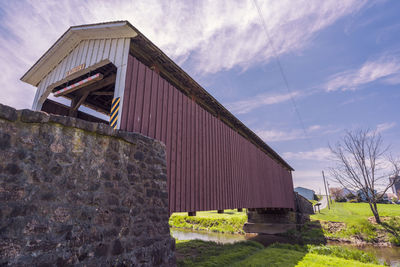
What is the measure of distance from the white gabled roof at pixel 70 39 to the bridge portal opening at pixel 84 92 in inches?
31.1

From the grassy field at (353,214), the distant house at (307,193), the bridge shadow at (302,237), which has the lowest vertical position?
the bridge shadow at (302,237)

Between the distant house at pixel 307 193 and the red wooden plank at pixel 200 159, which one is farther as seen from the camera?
the distant house at pixel 307 193

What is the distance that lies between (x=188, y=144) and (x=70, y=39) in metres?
5.13

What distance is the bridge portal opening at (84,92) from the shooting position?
6.82m

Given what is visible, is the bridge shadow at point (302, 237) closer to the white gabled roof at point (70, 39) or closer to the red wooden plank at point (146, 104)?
the red wooden plank at point (146, 104)

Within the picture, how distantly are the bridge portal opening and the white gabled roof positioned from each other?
791 millimetres

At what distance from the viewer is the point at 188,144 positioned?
22.7 ft

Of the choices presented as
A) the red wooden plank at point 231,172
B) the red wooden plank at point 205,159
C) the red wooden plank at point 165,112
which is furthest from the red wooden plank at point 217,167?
the red wooden plank at point 165,112

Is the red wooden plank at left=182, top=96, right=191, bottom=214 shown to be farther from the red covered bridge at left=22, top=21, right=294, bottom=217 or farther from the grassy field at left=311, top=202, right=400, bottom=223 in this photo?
the grassy field at left=311, top=202, right=400, bottom=223

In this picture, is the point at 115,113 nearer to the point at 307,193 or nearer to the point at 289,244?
the point at 289,244

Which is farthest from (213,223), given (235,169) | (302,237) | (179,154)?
(179,154)

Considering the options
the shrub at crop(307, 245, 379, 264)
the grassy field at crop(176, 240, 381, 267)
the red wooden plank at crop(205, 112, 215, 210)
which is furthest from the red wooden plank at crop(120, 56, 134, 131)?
the shrub at crop(307, 245, 379, 264)

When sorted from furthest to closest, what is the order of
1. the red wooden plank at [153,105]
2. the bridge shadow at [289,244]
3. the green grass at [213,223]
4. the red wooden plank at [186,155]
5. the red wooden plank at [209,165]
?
the green grass at [213,223] → the bridge shadow at [289,244] → the red wooden plank at [209,165] → the red wooden plank at [186,155] → the red wooden plank at [153,105]

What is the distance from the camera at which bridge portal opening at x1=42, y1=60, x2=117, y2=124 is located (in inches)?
269
